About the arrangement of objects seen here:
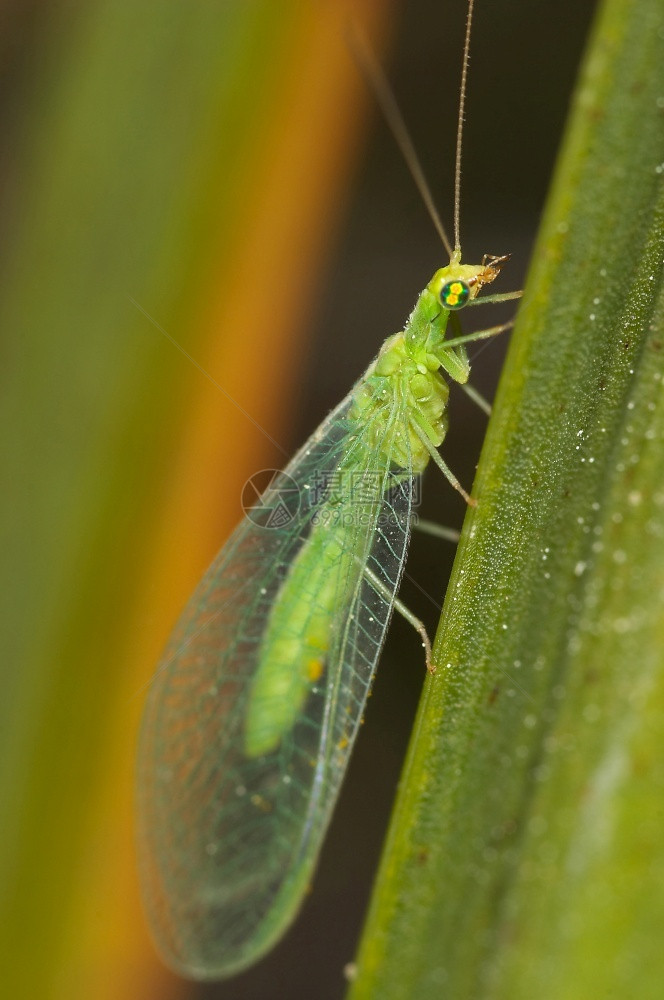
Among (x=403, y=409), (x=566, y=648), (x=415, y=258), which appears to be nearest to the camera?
(x=566, y=648)

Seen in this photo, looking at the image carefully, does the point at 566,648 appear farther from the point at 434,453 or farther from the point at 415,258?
the point at 415,258

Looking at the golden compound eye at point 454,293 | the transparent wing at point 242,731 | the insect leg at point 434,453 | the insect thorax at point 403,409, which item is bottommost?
the transparent wing at point 242,731

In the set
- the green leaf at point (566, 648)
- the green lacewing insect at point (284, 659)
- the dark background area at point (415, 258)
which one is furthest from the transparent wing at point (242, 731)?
the green leaf at point (566, 648)

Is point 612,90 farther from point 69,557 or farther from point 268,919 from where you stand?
point 268,919

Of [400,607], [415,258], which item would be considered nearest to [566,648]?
[400,607]

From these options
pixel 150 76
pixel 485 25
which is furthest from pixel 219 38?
pixel 485 25

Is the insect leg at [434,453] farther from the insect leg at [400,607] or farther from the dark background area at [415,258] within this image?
the insect leg at [400,607]
